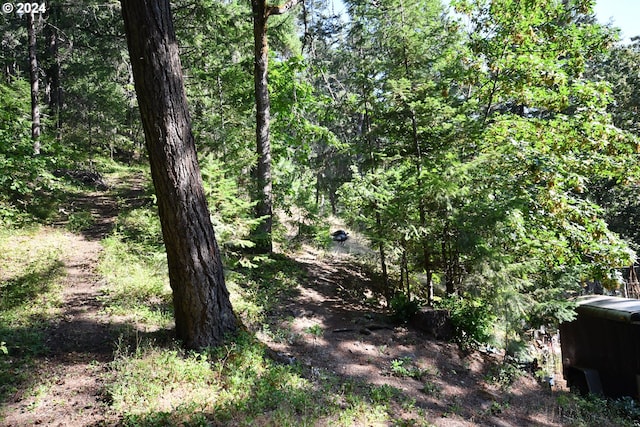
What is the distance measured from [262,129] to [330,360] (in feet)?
20.2

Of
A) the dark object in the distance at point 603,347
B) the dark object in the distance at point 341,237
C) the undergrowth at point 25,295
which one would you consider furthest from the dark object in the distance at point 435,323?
the dark object in the distance at point 341,237

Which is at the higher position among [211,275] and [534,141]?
[534,141]

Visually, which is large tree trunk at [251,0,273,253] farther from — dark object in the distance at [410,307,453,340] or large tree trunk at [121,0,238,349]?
large tree trunk at [121,0,238,349]

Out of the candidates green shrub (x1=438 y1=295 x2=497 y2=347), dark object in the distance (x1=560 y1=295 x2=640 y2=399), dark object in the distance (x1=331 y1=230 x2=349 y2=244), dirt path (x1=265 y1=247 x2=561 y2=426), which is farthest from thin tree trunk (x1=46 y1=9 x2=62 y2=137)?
dark object in the distance (x1=560 y1=295 x2=640 y2=399)

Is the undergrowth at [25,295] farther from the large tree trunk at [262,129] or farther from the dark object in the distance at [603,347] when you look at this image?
the dark object in the distance at [603,347]

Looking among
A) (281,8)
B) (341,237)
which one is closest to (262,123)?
(281,8)

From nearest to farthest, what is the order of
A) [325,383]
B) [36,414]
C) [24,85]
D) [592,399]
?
1. [36,414]
2. [325,383]
3. [592,399]
4. [24,85]

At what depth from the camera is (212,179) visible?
683cm

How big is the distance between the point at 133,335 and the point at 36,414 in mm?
1614

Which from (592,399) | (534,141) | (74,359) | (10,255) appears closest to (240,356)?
(74,359)

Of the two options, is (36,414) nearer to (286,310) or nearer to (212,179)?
(212,179)

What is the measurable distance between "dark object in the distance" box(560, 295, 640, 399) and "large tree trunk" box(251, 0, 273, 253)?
7.53m

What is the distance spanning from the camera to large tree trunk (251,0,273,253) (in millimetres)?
9281

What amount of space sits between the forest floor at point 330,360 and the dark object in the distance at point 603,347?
1.11 m
